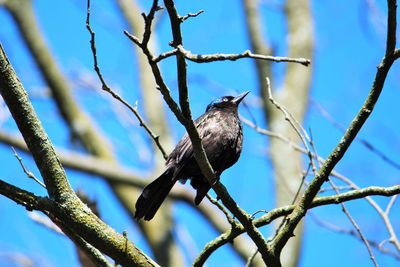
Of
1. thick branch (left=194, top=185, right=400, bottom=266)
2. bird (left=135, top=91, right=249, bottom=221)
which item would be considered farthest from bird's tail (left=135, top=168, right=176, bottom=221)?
thick branch (left=194, top=185, right=400, bottom=266)

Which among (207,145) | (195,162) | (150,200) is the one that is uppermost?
(207,145)

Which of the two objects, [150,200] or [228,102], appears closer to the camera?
[150,200]

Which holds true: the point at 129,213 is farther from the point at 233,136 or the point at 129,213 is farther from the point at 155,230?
the point at 233,136

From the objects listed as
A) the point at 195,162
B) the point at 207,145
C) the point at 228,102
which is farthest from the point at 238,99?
the point at 195,162

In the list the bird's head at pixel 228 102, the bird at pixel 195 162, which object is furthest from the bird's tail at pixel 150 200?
the bird's head at pixel 228 102

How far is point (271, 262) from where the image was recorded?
311 centimetres

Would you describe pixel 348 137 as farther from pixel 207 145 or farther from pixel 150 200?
pixel 207 145

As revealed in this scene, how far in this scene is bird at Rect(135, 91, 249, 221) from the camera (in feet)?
13.3

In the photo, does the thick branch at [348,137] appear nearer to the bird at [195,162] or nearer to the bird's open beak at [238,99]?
the bird at [195,162]

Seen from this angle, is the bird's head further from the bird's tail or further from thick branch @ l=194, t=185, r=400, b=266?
thick branch @ l=194, t=185, r=400, b=266

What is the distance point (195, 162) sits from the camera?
14.3ft

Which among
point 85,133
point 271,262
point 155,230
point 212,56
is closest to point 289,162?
point 155,230

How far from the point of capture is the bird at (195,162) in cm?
406

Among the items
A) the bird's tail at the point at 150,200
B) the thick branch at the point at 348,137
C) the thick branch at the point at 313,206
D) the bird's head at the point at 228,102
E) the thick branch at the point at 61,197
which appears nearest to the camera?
the thick branch at the point at 348,137
